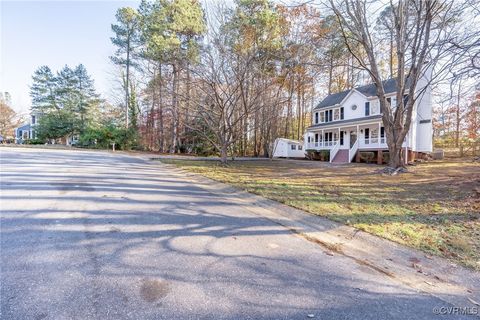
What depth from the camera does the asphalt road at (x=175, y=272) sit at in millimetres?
2049

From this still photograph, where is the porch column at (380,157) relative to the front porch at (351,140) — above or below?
below

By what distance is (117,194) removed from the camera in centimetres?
598

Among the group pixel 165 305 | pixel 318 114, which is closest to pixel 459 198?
pixel 165 305

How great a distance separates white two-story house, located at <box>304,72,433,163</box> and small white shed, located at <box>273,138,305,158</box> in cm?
426

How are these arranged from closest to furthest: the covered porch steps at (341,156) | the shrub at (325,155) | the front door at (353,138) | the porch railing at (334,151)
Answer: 1. the covered porch steps at (341,156)
2. the porch railing at (334,151)
3. the front door at (353,138)
4. the shrub at (325,155)

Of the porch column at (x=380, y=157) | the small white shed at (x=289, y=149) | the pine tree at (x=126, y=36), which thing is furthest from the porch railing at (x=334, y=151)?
the pine tree at (x=126, y=36)

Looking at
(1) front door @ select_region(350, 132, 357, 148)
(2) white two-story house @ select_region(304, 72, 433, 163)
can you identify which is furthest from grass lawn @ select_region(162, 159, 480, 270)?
(1) front door @ select_region(350, 132, 357, 148)

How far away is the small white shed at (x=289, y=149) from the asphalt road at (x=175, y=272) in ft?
83.4

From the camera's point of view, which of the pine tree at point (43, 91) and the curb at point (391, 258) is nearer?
the curb at point (391, 258)

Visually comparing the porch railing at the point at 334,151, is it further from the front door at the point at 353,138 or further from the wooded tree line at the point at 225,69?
the wooded tree line at the point at 225,69

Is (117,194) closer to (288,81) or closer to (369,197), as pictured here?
(369,197)

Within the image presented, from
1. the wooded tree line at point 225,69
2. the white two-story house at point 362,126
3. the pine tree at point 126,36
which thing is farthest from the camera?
the pine tree at point 126,36

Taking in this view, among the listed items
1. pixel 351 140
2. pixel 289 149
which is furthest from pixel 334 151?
pixel 289 149

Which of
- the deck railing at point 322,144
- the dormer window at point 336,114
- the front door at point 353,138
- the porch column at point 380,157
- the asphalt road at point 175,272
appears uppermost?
the dormer window at point 336,114
